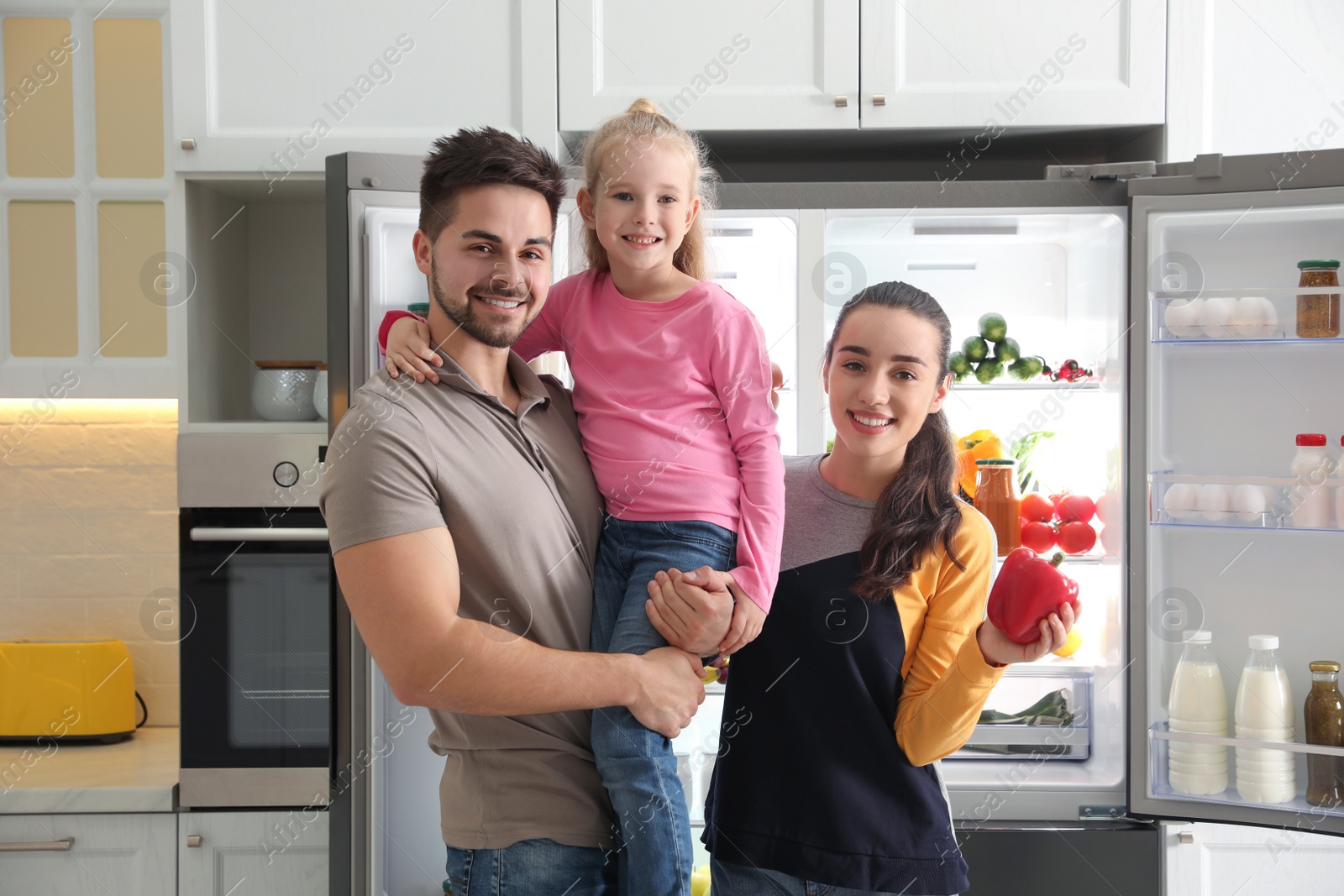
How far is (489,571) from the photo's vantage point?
3.51ft

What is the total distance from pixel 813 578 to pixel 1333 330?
4.41 ft

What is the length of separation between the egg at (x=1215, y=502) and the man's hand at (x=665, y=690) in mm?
1324

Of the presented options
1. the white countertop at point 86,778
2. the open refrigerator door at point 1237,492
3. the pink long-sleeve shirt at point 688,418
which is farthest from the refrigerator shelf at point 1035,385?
the white countertop at point 86,778

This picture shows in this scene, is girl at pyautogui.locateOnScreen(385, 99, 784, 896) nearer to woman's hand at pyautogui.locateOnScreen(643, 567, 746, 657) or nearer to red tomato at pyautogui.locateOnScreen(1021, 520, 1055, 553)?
woman's hand at pyautogui.locateOnScreen(643, 567, 746, 657)

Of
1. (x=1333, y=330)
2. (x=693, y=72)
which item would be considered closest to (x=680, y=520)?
(x=693, y=72)

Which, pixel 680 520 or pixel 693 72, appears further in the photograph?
pixel 693 72

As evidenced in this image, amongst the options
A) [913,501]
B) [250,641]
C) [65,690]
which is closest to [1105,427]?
[913,501]

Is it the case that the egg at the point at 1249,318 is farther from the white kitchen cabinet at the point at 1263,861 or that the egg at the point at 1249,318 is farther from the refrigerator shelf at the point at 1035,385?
the white kitchen cabinet at the point at 1263,861

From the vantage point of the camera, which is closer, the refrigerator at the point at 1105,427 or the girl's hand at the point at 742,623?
the girl's hand at the point at 742,623

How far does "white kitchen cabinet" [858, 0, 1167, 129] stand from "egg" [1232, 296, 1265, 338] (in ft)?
1.61

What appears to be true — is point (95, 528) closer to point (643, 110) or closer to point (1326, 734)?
point (643, 110)

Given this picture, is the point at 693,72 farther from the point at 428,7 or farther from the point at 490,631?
the point at 490,631

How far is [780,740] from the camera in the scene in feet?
3.88

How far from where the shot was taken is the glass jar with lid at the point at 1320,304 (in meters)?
1.87
